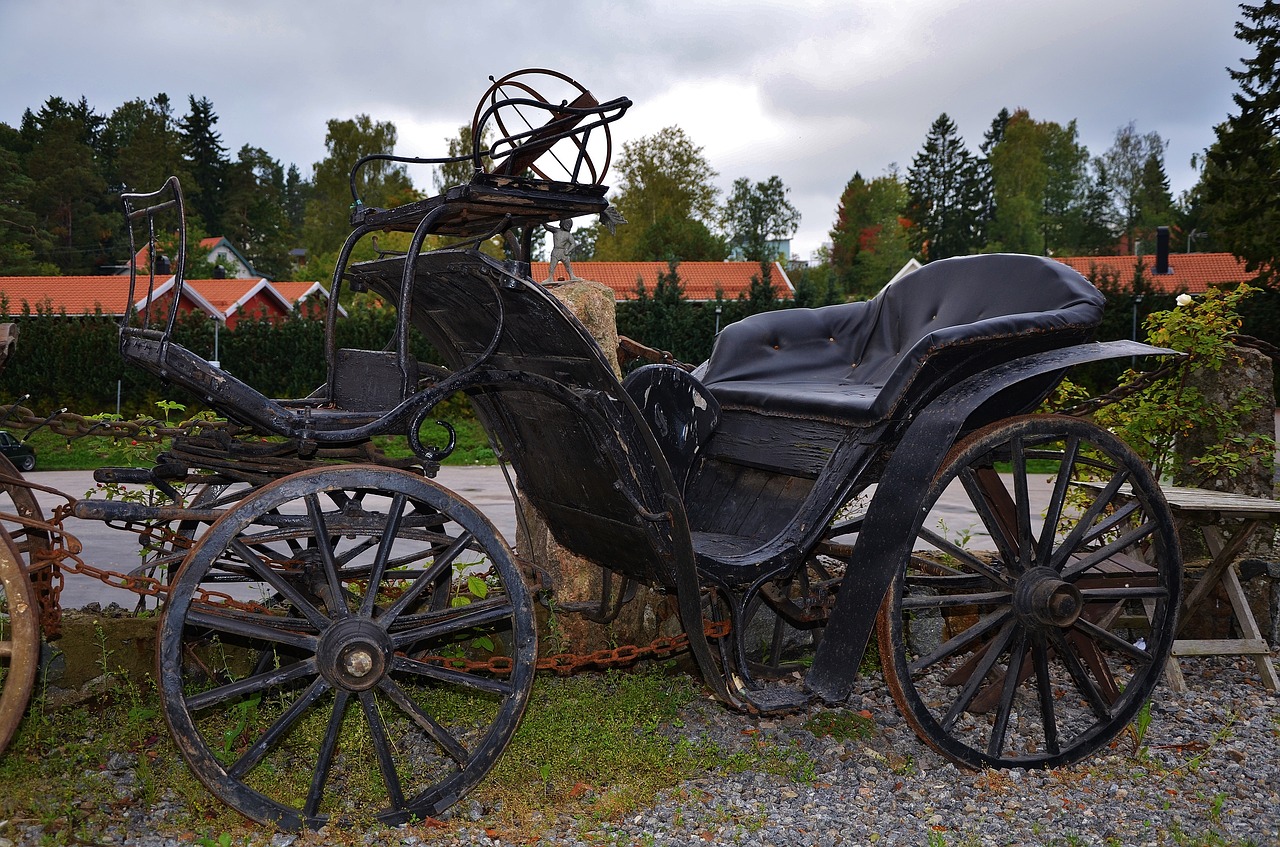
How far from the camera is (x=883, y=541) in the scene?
347cm

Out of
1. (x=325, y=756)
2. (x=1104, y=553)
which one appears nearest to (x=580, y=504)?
(x=325, y=756)

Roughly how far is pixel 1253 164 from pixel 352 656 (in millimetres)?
29734

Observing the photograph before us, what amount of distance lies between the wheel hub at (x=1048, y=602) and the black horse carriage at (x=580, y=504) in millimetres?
15

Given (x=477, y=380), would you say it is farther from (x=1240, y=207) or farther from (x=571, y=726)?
(x=1240, y=207)

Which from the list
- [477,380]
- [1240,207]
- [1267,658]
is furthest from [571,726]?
[1240,207]

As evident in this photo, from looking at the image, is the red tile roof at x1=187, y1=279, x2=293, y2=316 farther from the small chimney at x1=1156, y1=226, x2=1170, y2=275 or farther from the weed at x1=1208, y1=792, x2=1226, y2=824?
the weed at x1=1208, y1=792, x2=1226, y2=824

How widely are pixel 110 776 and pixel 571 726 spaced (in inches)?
63.1

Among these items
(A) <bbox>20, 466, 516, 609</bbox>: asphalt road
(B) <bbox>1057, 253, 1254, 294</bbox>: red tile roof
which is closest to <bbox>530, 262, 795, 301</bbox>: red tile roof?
(B) <bbox>1057, 253, 1254, 294</bbox>: red tile roof

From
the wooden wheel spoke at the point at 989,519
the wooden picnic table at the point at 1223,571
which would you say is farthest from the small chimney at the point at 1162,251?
the wooden wheel spoke at the point at 989,519

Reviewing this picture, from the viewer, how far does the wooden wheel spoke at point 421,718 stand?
309 cm

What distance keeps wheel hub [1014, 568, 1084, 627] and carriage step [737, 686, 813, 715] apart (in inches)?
34.7

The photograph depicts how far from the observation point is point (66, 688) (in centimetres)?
395

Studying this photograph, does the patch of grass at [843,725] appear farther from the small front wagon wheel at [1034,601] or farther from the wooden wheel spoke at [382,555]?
the wooden wheel spoke at [382,555]

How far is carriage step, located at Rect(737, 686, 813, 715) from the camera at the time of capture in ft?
11.7
